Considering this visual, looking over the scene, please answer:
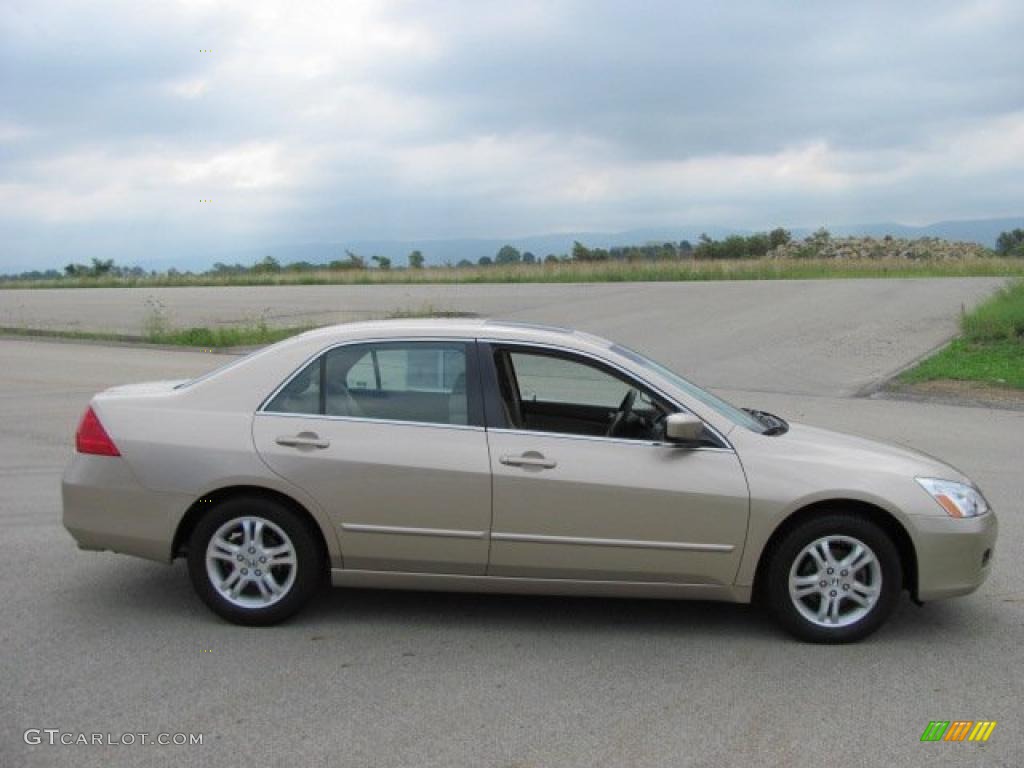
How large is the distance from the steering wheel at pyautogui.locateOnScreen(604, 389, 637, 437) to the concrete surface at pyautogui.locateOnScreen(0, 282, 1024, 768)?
3.22 feet

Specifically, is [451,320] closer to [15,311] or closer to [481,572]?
[481,572]

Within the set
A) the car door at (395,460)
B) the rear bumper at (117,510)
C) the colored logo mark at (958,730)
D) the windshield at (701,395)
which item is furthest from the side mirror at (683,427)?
the rear bumper at (117,510)

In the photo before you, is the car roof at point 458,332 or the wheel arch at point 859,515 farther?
the car roof at point 458,332

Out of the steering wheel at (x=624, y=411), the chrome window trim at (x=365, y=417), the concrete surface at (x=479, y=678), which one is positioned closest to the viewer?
the concrete surface at (x=479, y=678)

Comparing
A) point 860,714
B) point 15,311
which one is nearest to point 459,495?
point 860,714

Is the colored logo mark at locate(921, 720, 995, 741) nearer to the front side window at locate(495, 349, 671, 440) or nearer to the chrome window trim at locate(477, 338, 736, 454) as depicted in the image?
the chrome window trim at locate(477, 338, 736, 454)

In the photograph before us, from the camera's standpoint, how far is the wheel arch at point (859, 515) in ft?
15.8

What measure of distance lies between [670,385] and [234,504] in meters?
2.23

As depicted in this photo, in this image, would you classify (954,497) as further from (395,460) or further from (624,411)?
(395,460)

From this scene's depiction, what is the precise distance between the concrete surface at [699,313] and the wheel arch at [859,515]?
9.50m

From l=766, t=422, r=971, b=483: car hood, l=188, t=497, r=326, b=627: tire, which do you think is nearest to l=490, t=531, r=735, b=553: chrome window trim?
l=766, t=422, r=971, b=483: car hood

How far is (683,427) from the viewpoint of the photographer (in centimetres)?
473

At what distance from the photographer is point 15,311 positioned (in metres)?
29.3

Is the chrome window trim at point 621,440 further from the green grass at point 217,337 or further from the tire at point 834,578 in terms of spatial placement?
the green grass at point 217,337
